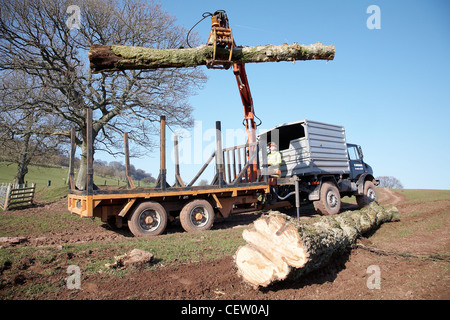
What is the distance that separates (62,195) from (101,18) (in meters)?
10.1

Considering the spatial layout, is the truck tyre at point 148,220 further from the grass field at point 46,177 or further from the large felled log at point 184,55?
the grass field at point 46,177

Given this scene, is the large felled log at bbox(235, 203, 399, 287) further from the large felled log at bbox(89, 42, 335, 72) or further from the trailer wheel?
the trailer wheel

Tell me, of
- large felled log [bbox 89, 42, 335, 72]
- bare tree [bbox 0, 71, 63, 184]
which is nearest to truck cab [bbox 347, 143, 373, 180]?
large felled log [bbox 89, 42, 335, 72]

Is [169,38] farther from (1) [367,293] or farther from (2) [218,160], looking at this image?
(1) [367,293]

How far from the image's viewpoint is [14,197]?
46.6 ft

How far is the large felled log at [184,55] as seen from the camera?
5008mm

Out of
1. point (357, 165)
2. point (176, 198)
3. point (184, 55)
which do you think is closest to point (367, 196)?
point (357, 165)

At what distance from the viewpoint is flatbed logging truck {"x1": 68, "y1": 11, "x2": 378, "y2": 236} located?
6.82m

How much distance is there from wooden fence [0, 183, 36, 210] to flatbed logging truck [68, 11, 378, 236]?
27.5ft

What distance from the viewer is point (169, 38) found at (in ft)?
49.7

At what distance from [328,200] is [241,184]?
3.49m

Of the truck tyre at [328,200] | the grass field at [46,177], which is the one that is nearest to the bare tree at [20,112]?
the truck tyre at [328,200]

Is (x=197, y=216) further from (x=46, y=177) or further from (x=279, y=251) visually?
(x=46, y=177)
